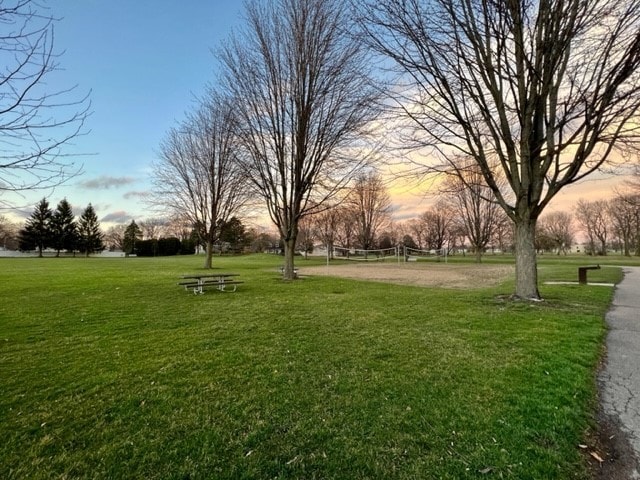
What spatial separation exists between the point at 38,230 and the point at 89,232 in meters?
7.15

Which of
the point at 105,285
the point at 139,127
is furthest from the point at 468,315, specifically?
the point at 105,285

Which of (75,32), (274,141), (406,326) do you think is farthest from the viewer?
(274,141)

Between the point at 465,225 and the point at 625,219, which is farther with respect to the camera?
the point at 625,219

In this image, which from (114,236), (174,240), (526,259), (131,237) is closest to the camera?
(526,259)

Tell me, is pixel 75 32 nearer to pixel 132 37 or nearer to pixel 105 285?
pixel 132 37

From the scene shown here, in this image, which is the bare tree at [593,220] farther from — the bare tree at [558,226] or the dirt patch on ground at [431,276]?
the dirt patch on ground at [431,276]

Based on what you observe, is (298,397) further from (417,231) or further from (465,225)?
(417,231)

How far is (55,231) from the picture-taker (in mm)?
50938

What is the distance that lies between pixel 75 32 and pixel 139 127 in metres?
6.88

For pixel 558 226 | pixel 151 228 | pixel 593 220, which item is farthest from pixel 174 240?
pixel 593 220

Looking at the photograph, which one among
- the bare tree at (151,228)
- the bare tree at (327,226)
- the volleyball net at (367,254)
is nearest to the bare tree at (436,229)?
the volleyball net at (367,254)

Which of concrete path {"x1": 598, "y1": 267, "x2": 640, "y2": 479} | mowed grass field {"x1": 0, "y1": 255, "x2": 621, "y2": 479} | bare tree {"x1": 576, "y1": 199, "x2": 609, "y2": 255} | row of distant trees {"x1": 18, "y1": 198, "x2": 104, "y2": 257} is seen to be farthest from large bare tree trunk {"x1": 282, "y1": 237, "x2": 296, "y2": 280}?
bare tree {"x1": 576, "y1": 199, "x2": 609, "y2": 255}

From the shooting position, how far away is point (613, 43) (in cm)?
699

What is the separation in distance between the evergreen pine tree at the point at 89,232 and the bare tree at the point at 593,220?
3502 inches
